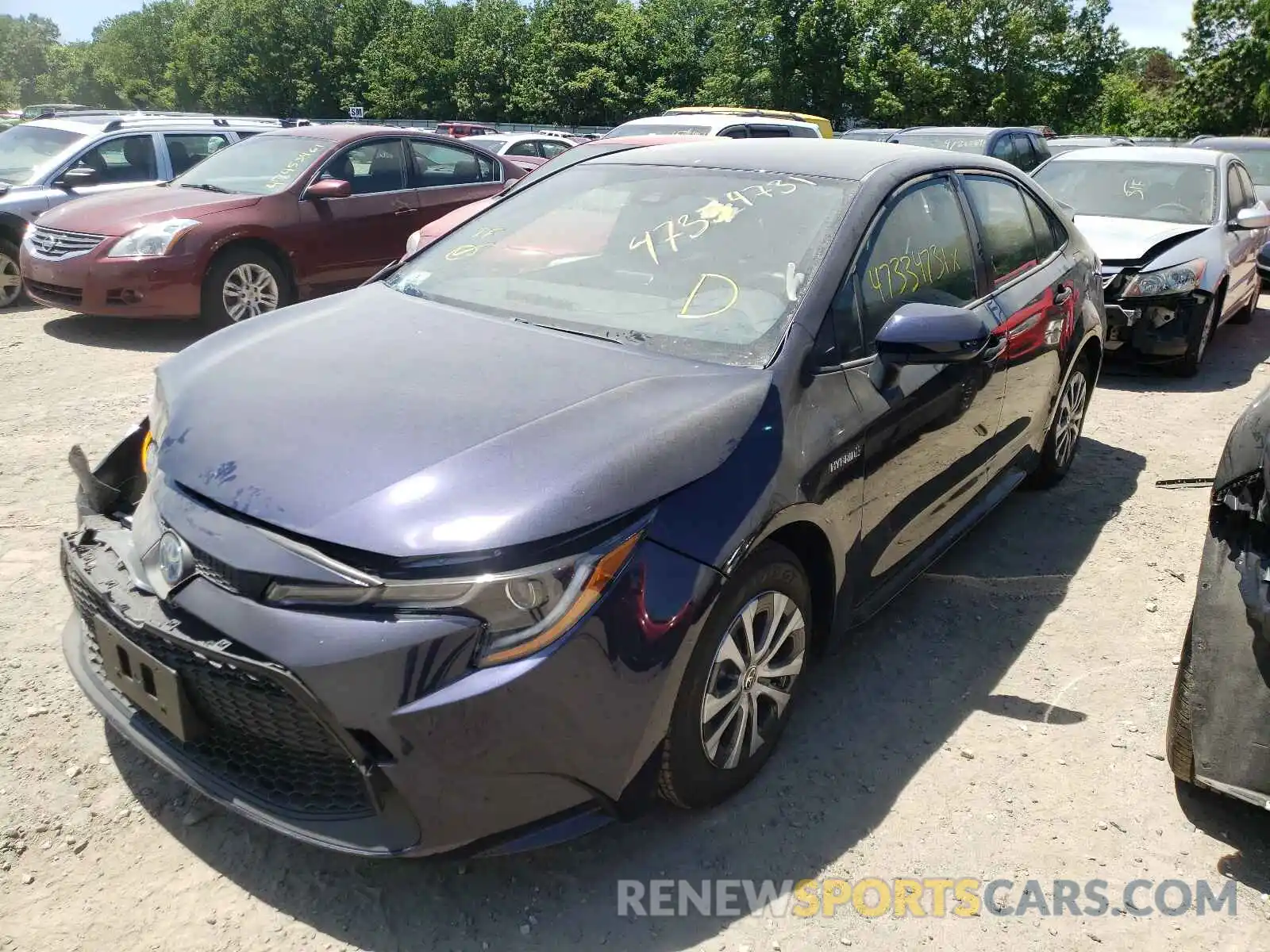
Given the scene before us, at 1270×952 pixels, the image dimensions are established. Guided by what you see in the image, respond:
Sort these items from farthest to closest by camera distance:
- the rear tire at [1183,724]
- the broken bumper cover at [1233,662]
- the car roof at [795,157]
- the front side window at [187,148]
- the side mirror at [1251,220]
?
the front side window at [187,148], the side mirror at [1251,220], the car roof at [795,157], the rear tire at [1183,724], the broken bumper cover at [1233,662]

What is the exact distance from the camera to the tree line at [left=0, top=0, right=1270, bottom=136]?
31016 millimetres

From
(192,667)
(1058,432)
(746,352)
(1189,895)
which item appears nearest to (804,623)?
(746,352)

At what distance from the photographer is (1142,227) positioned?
24.8 feet

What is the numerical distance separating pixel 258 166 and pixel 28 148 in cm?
294

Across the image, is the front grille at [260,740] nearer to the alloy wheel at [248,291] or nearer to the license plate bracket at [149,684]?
the license plate bracket at [149,684]

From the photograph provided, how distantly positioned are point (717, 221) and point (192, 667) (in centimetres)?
205

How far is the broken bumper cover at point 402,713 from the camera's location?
2.04 meters

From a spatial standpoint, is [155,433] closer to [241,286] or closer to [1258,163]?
→ [241,286]

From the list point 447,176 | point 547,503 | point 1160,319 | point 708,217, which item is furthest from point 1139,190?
point 547,503

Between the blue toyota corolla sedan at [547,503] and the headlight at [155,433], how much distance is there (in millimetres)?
21

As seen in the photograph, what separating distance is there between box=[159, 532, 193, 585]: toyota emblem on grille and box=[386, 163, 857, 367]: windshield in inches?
49.7

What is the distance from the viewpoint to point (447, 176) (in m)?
9.15

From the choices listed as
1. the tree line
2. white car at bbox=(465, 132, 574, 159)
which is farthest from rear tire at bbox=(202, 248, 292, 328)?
the tree line

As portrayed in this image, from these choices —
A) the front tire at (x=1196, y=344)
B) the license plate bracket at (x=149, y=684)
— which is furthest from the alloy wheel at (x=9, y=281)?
the front tire at (x=1196, y=344)
